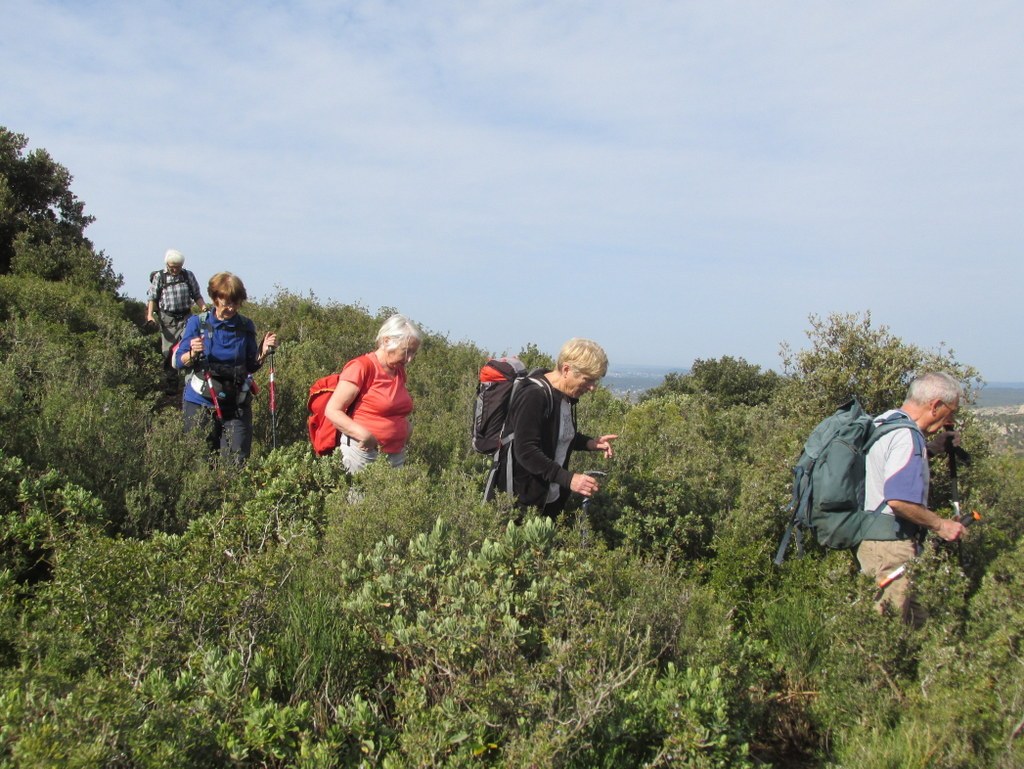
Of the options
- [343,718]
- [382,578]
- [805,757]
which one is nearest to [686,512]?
[805,757]

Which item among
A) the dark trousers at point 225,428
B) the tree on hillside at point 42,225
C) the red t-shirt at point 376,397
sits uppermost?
the tree on hillside at point 42,225

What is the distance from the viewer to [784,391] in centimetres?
690

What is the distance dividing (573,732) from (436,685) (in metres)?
0.66

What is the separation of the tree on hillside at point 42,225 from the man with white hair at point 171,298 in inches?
186

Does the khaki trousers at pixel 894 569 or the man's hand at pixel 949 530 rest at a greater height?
the man's hand at pixel 949 530

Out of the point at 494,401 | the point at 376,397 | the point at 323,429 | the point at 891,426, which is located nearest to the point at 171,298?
the point at 323,429

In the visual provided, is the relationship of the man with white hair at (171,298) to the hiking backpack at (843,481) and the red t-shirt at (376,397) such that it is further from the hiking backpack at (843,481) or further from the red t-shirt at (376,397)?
the hiking backpack at (843,481)

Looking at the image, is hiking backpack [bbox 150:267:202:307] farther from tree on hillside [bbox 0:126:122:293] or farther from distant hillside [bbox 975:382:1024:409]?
distant hillside [bbox 975:382:1024:409]

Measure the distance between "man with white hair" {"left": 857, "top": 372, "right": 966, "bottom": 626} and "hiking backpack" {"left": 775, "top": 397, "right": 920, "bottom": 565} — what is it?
2 cm

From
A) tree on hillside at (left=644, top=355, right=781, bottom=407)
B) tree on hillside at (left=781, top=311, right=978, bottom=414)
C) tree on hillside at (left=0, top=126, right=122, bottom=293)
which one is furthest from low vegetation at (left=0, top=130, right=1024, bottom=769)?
tree on hillside at (left=644, top=355, right=781, bottom=407)

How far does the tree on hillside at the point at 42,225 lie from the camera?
41.6 ft

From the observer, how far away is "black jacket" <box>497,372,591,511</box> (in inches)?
174

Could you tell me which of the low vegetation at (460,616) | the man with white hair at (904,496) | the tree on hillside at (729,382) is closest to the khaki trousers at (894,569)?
the man with white hair at (904,496)

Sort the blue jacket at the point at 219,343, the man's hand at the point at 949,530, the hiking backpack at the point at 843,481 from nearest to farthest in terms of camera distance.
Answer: the man's hand at the point at 949,530 < the hiking backpack at the point at 843,481 < the blue jacket at the point at 219,343
